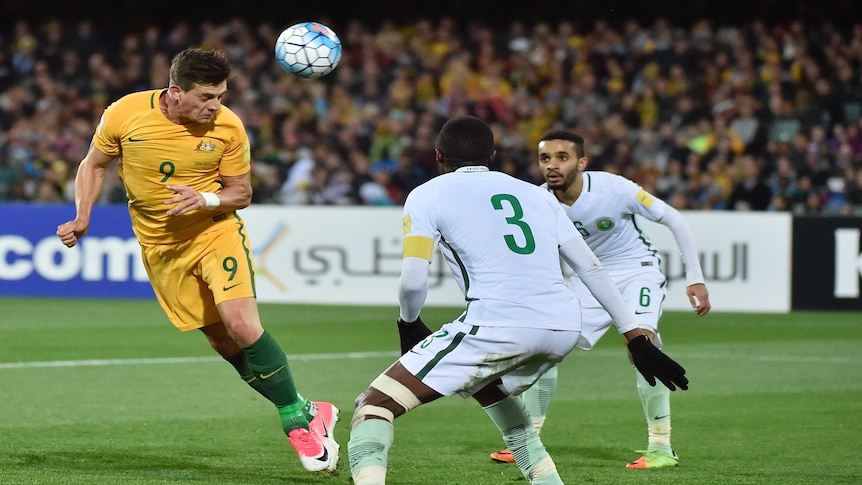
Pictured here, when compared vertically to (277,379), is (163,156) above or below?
above

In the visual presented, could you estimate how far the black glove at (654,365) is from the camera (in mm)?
4805

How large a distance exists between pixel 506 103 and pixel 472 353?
15740 mm

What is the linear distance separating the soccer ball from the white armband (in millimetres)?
1849

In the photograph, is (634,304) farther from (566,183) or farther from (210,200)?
(210,200)

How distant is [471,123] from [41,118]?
56.1ft

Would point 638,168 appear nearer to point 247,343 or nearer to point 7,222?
point 7,222

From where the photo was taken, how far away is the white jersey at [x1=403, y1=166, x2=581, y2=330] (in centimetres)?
486

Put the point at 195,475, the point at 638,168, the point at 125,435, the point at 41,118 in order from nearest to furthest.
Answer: the point at 195,475, the point at 125,435, the point at 638,168, the point at 41,118

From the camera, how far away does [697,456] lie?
286 inches

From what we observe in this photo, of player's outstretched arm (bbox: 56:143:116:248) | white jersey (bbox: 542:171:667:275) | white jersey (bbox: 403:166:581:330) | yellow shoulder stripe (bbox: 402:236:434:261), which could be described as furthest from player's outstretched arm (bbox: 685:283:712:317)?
player's outstretched arm (bbox: 56:143:116:248)

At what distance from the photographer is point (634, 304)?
7.35 meters

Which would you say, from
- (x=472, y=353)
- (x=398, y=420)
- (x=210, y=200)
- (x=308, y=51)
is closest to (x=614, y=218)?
(x=398, y=420)

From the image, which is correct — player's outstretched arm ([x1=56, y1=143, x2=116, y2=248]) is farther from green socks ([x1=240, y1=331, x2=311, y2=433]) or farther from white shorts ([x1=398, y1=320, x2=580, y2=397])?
white shorts ([x1=398, y1=320, x2=580, y2=397])

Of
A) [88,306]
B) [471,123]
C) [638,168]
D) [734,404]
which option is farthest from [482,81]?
[471,123]
